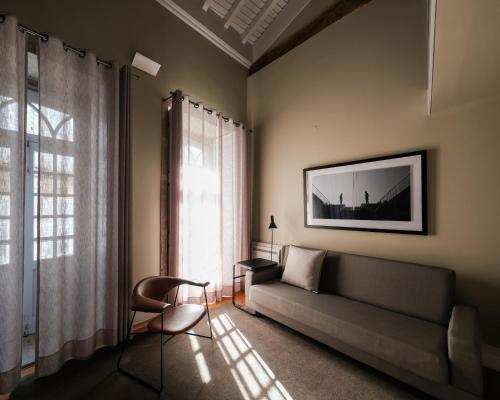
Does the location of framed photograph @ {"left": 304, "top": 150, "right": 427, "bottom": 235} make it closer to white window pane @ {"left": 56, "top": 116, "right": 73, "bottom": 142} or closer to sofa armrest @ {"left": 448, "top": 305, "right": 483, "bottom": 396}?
sofa armrest @ {"left": 448, "top": 305, "right": 483, "bottom": 396}

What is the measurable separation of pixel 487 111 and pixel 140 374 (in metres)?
3.57

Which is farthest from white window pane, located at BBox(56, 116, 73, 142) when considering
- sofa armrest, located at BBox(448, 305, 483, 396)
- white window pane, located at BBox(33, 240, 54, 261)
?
sofa armrest, located at BBox(448, 305, 483, 396)

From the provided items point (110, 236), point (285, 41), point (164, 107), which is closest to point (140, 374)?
point (110, 236)

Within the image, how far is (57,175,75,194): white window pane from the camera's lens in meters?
1.88

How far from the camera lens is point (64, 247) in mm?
1896

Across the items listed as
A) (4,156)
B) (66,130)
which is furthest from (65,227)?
(66,130)

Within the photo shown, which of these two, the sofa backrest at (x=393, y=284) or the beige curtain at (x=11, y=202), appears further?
the sofa backrest at (x=393, y=284)

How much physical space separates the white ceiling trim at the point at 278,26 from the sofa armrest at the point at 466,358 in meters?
4.10

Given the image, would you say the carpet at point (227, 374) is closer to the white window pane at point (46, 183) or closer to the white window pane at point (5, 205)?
the white window pane at point (5, 205)

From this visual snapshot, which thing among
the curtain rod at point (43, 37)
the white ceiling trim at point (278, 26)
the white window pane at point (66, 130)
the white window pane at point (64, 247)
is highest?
the white ceiling trim at point (278, 26)

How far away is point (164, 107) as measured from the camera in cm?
279

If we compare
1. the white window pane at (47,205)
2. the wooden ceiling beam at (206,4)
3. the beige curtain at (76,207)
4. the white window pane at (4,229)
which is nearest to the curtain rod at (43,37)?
the beige curtain at (76,207)

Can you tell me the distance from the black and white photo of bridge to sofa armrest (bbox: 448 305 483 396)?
1.09 m

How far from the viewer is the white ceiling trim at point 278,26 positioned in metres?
3.32
